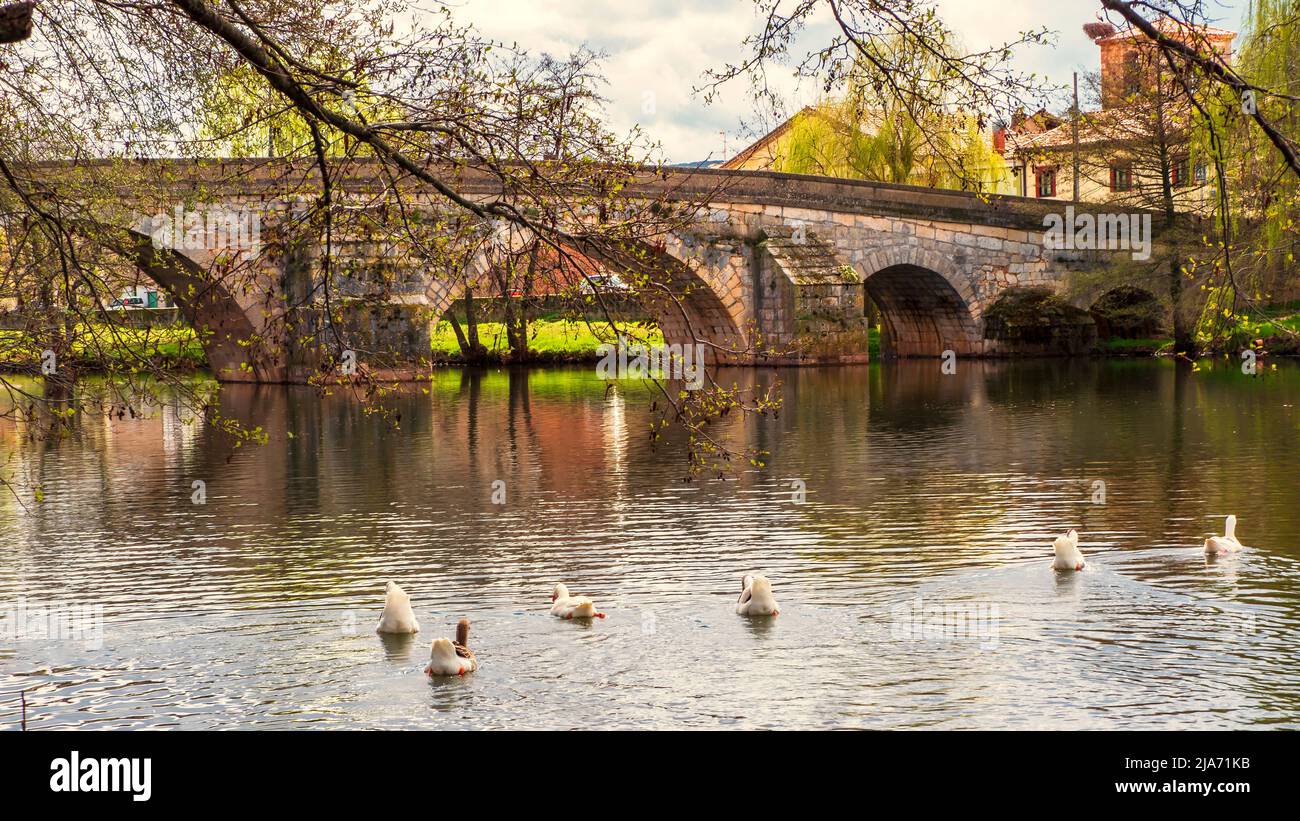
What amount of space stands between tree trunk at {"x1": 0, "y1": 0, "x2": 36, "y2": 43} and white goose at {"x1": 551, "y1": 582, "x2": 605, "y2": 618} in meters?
4.40

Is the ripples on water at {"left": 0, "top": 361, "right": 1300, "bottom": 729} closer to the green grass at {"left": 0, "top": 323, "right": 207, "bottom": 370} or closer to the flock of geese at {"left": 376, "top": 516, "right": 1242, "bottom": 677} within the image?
the flock of geese at {"left": 376, "top": 516, "right": 1242, "bottom": 677}

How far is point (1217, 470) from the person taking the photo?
609 inches

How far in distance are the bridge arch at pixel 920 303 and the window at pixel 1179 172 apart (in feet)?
17.2

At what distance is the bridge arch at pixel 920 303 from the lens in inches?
1468

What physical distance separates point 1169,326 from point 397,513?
2846cm

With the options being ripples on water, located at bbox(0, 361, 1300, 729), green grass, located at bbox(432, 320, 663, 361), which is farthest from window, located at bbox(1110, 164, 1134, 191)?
ripples on water, located at bbox(0, 361, 1300, 729)

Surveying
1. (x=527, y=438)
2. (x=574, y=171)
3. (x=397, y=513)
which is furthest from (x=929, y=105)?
(x=527, y=438)

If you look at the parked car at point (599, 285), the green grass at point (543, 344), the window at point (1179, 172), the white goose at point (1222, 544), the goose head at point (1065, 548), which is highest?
the window at point (1179, 172)

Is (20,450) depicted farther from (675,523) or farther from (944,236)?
(944,236)

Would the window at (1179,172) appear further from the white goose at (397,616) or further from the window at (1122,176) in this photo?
the white goose at (397,616)

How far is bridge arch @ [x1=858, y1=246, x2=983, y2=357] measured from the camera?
3728cm

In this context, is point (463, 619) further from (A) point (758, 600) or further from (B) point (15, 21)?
(B) point (15, 21)

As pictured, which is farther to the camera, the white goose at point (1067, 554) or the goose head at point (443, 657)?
the white goose at point (1067, 554)

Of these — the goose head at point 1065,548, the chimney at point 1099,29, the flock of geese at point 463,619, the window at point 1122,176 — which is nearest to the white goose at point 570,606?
the flock of geese at point 463,619
